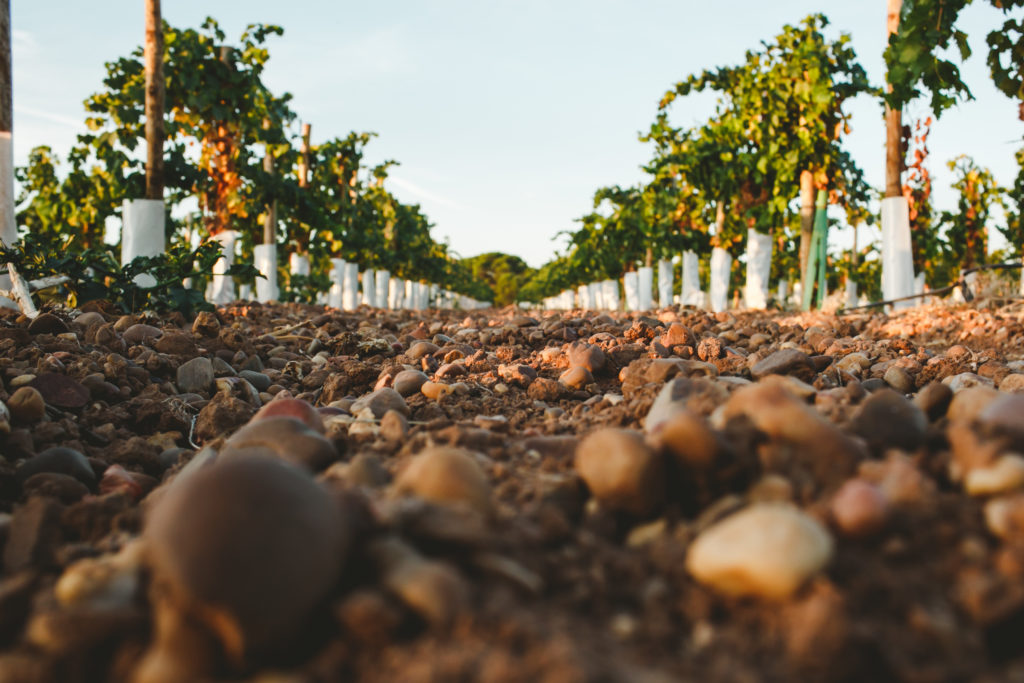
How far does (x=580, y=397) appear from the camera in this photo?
10.9ft

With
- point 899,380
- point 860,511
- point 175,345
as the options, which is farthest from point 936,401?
point 175,345

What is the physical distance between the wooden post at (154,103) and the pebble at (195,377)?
21.3 feet

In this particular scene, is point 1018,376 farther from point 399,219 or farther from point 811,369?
point 399,219

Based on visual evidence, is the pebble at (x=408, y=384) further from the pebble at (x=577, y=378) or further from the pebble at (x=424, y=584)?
the pebble at (x=424, y=584)

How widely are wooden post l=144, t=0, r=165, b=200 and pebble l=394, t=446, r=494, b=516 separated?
9372 millimetres

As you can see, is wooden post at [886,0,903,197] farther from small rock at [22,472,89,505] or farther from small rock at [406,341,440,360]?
small rock at [22,472,89,505]

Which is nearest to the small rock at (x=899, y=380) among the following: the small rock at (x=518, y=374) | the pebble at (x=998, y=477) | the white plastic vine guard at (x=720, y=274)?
the small rock at (x=518, y=374)

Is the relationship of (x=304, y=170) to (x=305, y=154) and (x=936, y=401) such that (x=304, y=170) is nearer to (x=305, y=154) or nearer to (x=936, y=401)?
(x=305, y=154)

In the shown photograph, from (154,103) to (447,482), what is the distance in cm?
989

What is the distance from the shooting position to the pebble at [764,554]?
3.58 ft

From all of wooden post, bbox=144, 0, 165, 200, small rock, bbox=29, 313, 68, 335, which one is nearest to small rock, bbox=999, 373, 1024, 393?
small rock, bbox=29, 313, 68, 335

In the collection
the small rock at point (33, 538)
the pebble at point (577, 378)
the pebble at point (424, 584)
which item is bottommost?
the small rock at point (33, 538)

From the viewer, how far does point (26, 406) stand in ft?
9.32

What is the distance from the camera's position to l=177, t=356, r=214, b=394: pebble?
12.5ft
